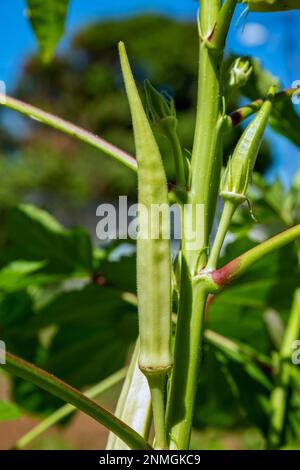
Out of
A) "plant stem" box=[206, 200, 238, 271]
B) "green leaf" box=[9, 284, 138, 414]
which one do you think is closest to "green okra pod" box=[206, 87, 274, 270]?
"plant stem" box=[206, 200, 238, 271]

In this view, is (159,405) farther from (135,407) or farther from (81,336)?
(81,336)

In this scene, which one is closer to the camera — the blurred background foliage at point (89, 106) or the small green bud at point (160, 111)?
the small green bud at point (160, 111)

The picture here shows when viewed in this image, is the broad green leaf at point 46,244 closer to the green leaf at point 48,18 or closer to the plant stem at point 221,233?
the green leaf at point 48,18

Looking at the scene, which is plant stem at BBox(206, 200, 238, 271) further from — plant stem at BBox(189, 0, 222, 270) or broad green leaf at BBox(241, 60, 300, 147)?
broad green leaf at BBox(241, 60, 300, 147)

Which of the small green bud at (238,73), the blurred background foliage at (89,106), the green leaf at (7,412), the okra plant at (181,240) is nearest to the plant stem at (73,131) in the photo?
the okra plant at (181,240)
